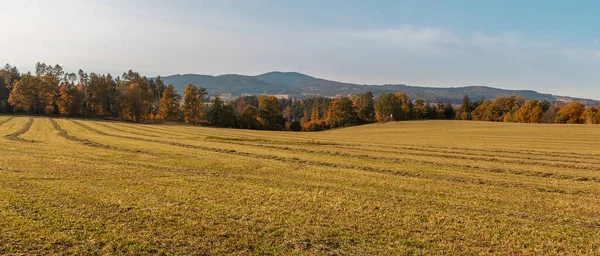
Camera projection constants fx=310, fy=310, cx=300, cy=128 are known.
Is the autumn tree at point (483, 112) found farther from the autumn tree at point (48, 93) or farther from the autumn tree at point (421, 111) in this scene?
the autumn tree at point (48, 93)

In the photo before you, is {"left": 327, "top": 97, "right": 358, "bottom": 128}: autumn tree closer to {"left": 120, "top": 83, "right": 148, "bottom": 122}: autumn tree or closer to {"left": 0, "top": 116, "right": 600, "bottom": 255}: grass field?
{"left": 120, "top": 83, "right": 148, "bottom": 122}: autumn tree

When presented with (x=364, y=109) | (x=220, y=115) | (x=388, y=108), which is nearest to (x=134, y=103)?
(x=220, y=115)

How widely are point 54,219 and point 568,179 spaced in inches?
870

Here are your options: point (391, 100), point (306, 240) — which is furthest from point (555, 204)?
point (391, 100)

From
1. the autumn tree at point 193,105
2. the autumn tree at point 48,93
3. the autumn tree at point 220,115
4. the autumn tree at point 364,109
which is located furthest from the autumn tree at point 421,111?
the autumn tree at point 48,93

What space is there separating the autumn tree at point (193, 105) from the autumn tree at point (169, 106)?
277 centimetres

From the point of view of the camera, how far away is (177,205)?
31.9 feet

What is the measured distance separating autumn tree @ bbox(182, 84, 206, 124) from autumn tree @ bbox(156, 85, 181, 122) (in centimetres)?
277

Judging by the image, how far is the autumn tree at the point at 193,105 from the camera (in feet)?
287

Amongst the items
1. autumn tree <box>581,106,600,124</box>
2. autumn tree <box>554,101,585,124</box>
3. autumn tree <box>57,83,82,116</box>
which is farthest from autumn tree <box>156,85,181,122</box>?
autumn tree <box>581,106,600,124</box>

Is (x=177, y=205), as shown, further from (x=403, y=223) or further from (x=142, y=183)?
(x=403, y=223)

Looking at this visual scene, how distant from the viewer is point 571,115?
9694 centimetres

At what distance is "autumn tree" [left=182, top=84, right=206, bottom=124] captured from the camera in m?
87.6

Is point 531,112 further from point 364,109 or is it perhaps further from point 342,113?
point 342,113
